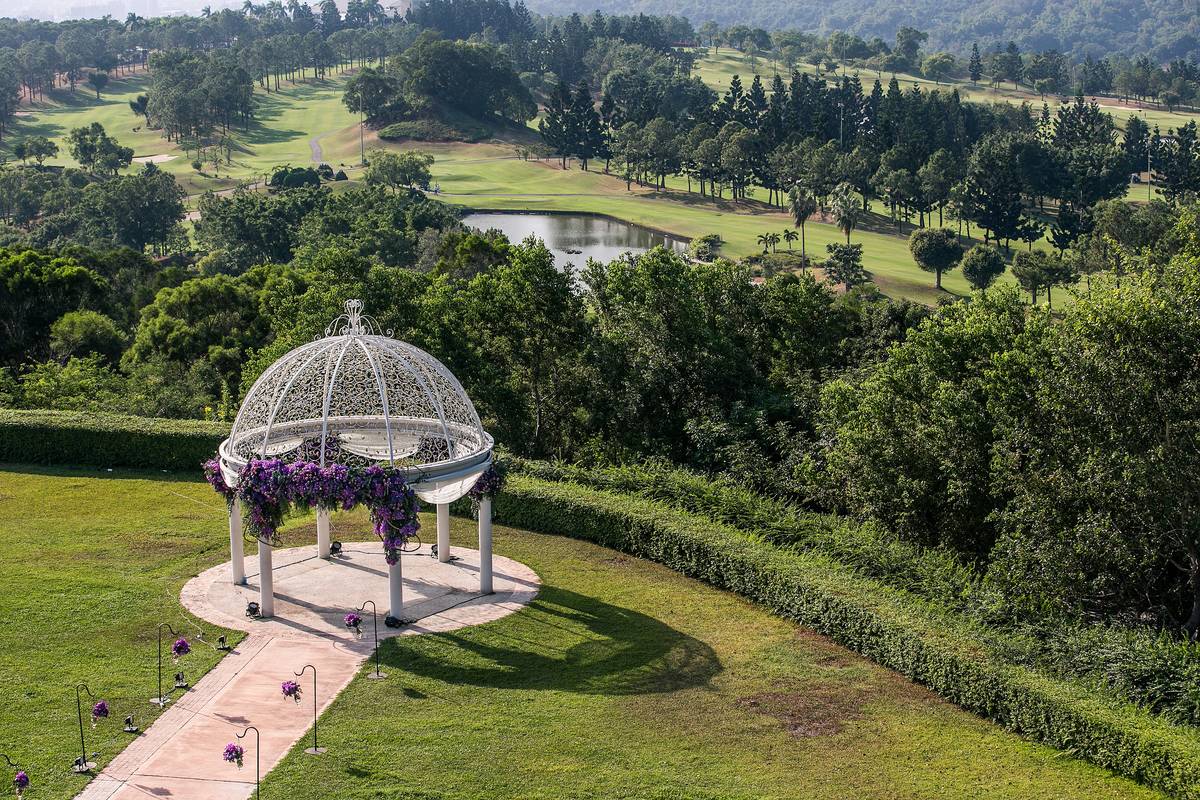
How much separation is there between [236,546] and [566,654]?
340 inches

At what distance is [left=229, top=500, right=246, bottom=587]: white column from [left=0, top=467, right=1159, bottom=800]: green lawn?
1.53 metres

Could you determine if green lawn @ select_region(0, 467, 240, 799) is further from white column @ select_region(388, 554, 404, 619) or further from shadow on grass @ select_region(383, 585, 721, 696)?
shadow on grass @ select_region(383, 585, 721, 696)

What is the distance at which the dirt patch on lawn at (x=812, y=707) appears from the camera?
79.9 feet

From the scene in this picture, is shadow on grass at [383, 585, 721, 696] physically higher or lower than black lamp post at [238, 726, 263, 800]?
lower

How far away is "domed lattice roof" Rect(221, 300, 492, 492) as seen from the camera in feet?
95.0

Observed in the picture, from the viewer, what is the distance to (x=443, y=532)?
33094 mm

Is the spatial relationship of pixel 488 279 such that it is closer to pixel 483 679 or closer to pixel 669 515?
pixel 669 515

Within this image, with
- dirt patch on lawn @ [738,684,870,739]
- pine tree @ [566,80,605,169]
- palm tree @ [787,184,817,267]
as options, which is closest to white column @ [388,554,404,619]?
dirt patch on lawn @ [738,684,870,739]

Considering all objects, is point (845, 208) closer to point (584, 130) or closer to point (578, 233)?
point (578, 233)

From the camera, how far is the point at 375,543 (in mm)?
35031

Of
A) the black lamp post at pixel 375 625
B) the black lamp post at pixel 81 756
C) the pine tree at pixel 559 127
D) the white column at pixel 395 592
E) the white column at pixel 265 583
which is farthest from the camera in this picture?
the pine tree at pixel 559 127

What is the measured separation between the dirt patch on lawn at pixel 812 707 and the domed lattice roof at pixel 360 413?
8.35m

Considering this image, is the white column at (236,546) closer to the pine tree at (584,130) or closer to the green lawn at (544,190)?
the green lawn at (544,190)

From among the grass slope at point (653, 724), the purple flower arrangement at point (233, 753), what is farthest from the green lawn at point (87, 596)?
the grass slope at point (653, 724)
